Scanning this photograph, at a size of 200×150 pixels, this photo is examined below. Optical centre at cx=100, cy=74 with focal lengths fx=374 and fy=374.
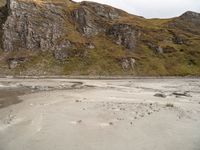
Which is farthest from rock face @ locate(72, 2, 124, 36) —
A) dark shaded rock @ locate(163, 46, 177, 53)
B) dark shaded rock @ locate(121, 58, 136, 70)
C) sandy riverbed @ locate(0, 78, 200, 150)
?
sandy riverbed @ locate(0, 78, 200, 150)

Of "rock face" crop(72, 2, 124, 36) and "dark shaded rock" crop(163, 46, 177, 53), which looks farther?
"rock face" crop(72, 2, 124, 36)

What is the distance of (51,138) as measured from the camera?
92.0 ft

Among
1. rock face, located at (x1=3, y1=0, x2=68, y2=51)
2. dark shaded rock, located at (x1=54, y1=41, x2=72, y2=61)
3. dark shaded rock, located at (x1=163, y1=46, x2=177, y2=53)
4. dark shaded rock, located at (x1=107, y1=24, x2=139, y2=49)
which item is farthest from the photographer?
dark shaded rock, located at (x1=163, y1=46, x2=177, y2=53)

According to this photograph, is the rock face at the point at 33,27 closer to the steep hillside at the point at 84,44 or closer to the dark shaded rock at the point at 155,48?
the steep hillside at the point at 84,44

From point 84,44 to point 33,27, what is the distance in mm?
23737

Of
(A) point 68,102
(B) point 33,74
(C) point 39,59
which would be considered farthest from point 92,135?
(C) point 39,59

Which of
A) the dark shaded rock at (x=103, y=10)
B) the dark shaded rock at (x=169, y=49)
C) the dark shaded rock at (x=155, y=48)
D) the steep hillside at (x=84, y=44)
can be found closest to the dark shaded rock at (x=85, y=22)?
the steep hillside at (x=84, y=44)

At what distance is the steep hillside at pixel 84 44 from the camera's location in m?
146

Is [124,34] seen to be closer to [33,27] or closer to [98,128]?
[33,27]

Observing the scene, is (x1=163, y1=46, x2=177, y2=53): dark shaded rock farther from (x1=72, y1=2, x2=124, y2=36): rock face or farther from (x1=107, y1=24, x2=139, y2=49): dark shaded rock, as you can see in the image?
(x1=72, y1=2, x2=124, y2=36): rock face

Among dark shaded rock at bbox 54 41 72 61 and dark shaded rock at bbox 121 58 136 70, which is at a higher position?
dark shaded rock at bbox 54 41 72 61

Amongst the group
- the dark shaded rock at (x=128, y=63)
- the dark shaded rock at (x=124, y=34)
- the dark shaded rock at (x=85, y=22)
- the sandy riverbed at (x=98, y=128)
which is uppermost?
the dark shaded rock at (x=85, y=22)

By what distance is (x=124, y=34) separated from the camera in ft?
562

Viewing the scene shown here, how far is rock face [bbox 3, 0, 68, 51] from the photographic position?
15750cm
